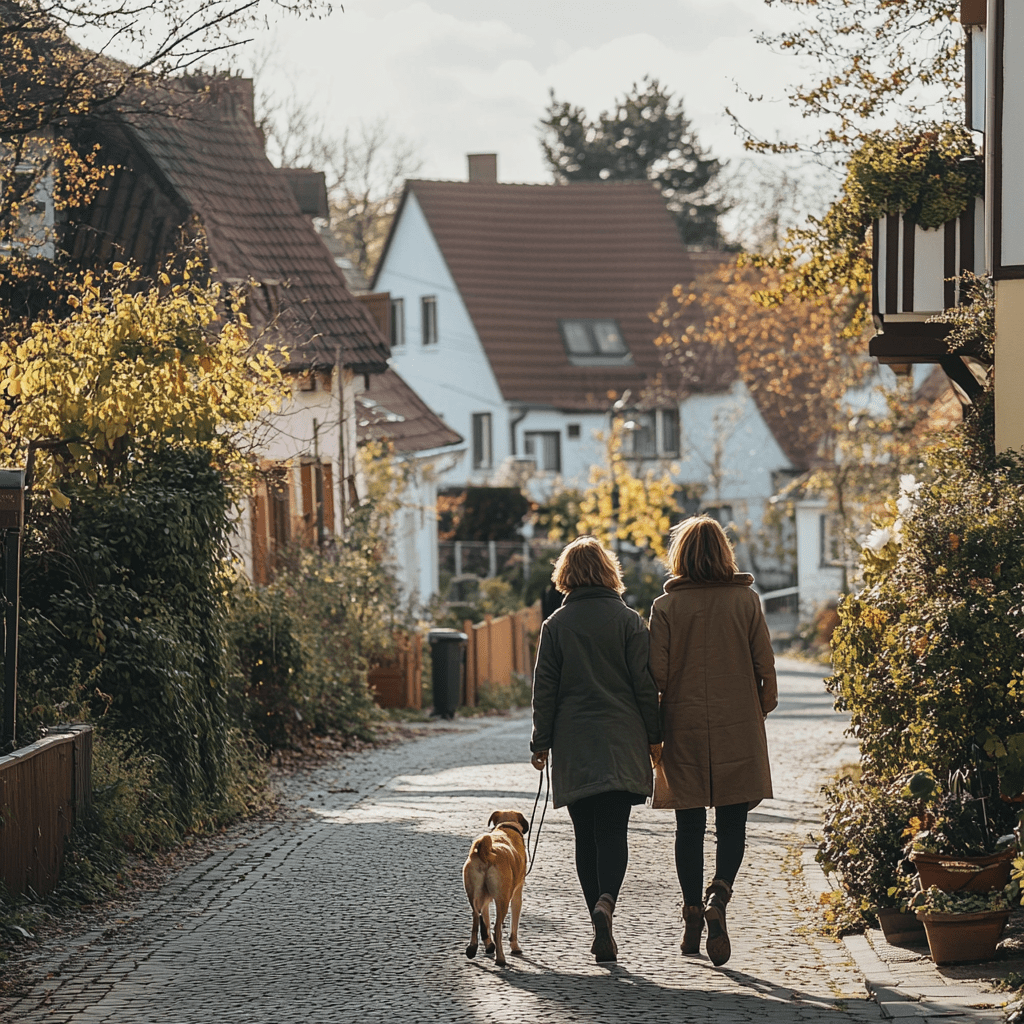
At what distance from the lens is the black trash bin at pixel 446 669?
21516 millimetres

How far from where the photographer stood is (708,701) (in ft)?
25.3

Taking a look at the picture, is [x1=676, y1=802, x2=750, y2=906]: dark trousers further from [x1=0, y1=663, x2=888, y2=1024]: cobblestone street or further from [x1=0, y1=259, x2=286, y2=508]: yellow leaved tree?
[x1=0, y1=259, x2=286, y2=508]: yellow leaved tree

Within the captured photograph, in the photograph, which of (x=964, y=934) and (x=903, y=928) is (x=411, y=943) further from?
(x=964, y=934)

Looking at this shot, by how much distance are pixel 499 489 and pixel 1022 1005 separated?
115ft

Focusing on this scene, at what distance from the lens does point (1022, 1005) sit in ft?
19.5

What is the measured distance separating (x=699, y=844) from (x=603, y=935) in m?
0.59

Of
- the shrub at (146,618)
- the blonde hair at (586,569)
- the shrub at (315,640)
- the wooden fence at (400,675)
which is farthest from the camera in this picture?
the wooden fence at (400,675)

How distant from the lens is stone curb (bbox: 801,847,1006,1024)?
6.34 metres

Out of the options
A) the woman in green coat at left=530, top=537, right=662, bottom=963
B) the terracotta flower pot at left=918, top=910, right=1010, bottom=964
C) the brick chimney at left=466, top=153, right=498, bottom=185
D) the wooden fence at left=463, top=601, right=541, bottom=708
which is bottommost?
the wooden fence at left=463, top=601, right=541, bottom=708

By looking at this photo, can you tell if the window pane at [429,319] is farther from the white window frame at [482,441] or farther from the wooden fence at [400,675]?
the wooden fence at [400,675]

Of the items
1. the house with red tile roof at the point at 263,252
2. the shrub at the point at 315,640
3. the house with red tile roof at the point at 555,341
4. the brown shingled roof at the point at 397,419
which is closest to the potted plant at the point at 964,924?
the shrub at the point at 315,640

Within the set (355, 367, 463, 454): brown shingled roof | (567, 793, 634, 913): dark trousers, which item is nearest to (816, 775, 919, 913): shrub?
(567, 793, 634, 913): dark trousers

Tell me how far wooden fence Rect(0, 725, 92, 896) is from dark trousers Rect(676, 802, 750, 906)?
3.22 meters

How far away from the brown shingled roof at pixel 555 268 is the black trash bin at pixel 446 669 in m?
23.6
